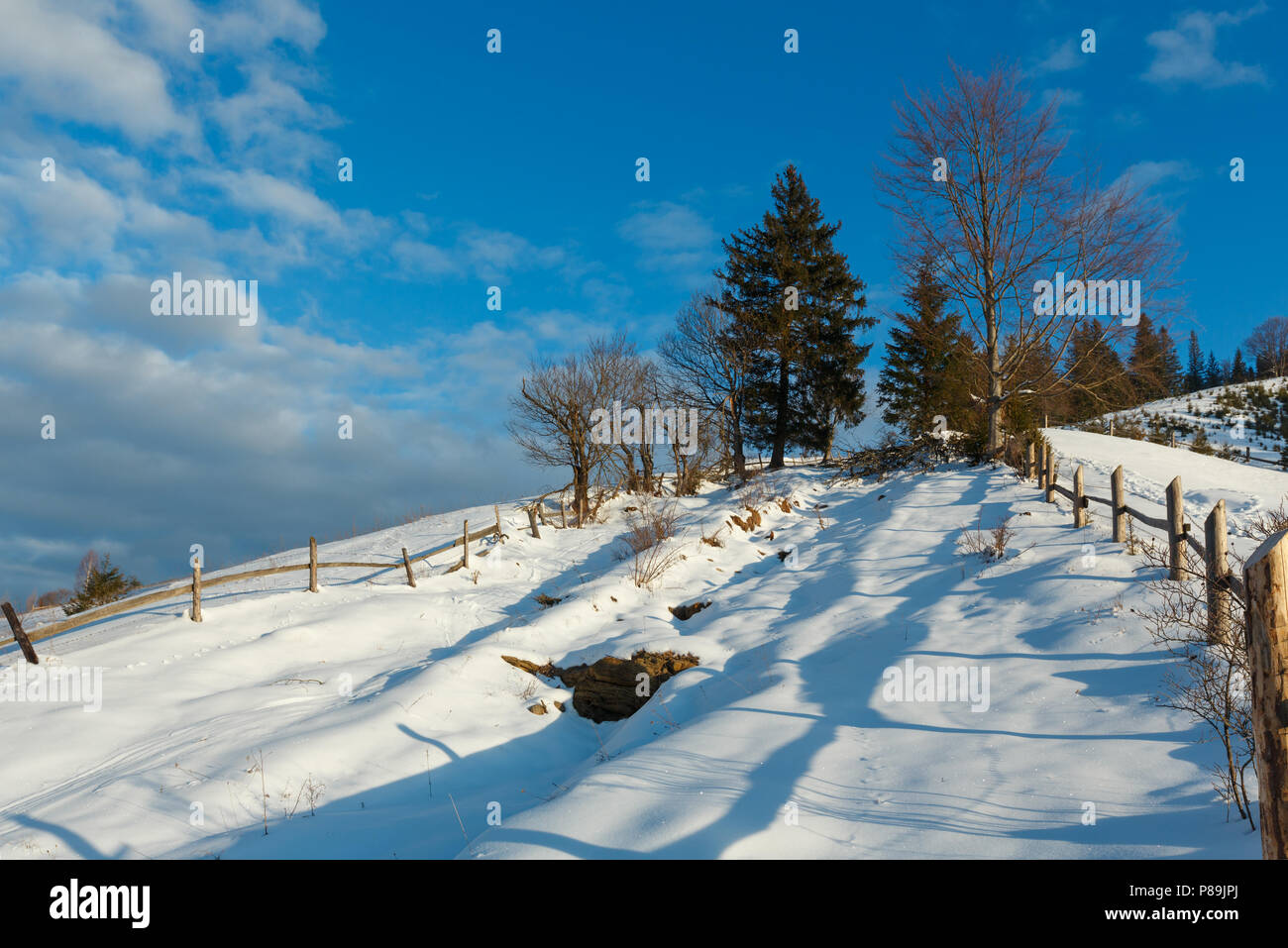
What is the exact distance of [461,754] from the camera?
826 cm

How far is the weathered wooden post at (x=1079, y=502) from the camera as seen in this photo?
11.5 m

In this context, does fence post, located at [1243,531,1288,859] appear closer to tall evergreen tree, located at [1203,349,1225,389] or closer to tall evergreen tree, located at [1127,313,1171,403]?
tall evergreen tree, located at [1127,313,1171,403]

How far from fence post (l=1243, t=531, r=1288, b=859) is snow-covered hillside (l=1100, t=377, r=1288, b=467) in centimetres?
3397

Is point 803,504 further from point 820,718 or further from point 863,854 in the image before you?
point 863,854

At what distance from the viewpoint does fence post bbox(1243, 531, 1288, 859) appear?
3.12 metres

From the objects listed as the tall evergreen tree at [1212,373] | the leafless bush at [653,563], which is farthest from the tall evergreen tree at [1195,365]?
the leafless bush at [653,563]

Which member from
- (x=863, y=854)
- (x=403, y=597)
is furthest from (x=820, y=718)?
(x=403, y=597)

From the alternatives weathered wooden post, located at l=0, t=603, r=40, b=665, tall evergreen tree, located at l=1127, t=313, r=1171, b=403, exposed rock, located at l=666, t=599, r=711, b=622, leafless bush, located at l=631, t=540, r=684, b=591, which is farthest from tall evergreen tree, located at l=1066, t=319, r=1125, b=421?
weathered wooden post, located at l=0, t=603, r=40, b=665

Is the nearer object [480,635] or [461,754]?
[461,754]

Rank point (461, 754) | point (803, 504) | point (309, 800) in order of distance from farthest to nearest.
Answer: point (803, 504)
point (461, 754)
point (309, 800)

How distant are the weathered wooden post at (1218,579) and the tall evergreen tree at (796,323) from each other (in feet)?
83.1

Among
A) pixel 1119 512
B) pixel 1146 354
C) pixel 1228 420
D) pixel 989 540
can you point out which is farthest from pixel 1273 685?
pixel 1228 420

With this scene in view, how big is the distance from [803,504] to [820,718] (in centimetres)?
1568
